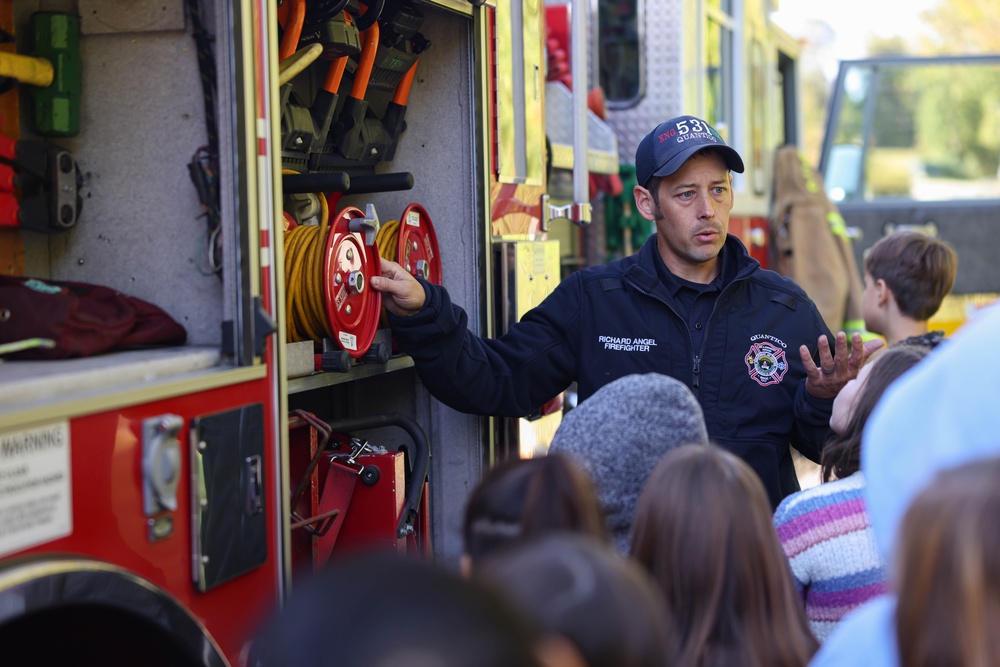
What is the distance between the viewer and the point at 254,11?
2.40 metres

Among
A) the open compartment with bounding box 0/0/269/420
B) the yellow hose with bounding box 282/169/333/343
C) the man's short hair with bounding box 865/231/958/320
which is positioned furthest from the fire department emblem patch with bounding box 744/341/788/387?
the open compartment with bounding box 0/0/269/420

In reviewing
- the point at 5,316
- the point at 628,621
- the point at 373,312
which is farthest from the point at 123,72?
the point at 628,621

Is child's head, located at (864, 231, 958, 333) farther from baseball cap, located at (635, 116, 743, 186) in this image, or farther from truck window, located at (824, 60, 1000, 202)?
truck window, located at (824, 60, 1000, 202)

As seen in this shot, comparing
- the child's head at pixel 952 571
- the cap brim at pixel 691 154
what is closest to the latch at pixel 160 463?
the child's head at pixel 952 571

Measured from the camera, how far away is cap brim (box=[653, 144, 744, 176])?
3.50 m

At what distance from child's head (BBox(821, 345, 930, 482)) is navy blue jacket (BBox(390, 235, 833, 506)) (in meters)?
0.61

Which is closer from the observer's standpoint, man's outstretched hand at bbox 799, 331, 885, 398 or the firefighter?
man's outstretched hand at bbox 799, 331, 885, 398

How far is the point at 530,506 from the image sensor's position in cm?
166

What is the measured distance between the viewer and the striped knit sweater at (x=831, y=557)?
2.40 m

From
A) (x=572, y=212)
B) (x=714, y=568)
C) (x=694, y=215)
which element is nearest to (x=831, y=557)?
(x=714, y=568)

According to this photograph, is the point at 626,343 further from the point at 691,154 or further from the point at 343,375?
the point at 343,375

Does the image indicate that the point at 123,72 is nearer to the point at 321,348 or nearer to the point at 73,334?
the point at 73,334

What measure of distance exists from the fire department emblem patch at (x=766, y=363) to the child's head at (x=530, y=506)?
174 cm

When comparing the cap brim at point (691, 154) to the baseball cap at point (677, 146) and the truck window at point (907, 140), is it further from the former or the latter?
the truck window at point (907, 140)
